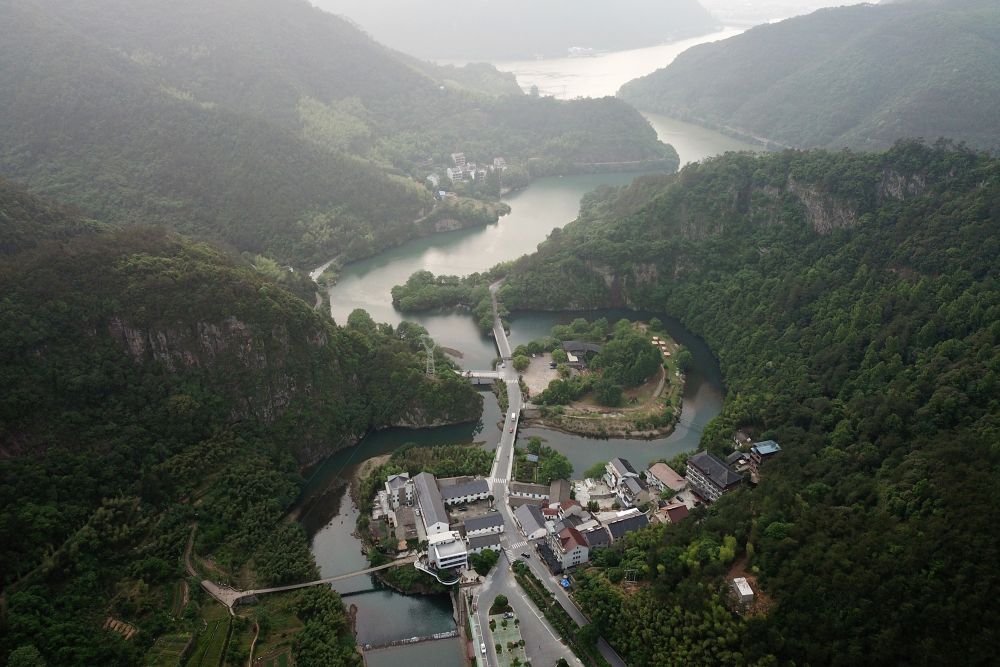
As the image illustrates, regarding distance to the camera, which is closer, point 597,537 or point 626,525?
point 597,537

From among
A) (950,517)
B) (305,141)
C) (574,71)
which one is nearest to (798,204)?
(950,517)

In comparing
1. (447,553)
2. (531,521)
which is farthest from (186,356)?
(531,521)

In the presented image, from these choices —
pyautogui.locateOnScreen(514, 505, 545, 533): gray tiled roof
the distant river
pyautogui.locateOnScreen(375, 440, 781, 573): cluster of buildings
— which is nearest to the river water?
pyautogui.locateOnScreen(375, 440, 781, 573): cluster of buildings

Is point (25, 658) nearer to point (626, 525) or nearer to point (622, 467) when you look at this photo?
point (626, 525)

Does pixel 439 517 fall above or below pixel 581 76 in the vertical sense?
below

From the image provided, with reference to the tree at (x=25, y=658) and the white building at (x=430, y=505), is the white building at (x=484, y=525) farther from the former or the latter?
the tree at (x=25, y=658)

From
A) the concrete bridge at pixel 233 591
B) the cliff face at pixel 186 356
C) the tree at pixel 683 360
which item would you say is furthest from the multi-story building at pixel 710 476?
the concrete bridge at pixel 233 591
